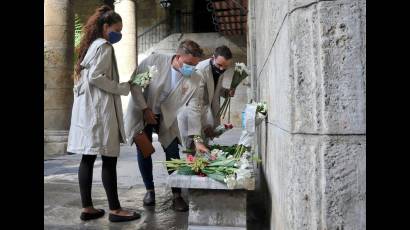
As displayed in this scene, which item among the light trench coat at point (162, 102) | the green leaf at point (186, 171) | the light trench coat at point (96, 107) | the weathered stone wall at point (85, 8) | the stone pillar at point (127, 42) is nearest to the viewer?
the green leaf at point (186, 171)

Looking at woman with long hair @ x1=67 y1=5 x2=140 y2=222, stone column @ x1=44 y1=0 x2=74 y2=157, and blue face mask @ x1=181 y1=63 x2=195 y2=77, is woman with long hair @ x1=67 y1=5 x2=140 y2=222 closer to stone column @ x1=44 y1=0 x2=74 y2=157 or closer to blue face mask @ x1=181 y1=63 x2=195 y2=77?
blue face mask @ x1=181 y1=63 x2=195 y2=77

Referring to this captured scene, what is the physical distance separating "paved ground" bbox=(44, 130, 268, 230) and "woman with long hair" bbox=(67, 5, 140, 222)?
0.50 ft

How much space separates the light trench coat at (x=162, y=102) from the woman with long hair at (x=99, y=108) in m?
0.49

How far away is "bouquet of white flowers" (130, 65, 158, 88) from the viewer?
3.66 metres

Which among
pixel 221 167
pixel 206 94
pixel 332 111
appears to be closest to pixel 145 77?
pixel 206 94

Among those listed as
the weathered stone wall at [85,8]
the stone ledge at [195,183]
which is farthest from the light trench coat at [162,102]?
the weathered stone wall at [85,8]

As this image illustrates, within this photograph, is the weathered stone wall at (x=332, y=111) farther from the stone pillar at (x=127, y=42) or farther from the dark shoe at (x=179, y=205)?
the stone pillar at (x=127, y=42)

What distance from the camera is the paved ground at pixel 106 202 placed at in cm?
338

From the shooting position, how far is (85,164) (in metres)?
3.40

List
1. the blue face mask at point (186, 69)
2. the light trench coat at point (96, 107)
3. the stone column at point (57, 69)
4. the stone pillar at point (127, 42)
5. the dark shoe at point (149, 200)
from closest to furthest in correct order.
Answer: the light trench coat at point (96, 107)
the blue face mask at point (186, 69)
the dark shoe at point (149, 200)
the stone column at point (57, 69)
the stone pillar at point (127, 42)

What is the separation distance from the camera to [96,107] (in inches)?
130

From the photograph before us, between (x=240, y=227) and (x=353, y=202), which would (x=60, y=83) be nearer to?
(x=240, y=227)

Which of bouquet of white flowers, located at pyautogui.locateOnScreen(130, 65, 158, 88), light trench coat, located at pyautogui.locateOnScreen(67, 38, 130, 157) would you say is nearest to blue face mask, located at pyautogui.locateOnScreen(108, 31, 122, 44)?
light trench coat, located at pyautogui.locateOnScreen(67, 38, 130, 157)
